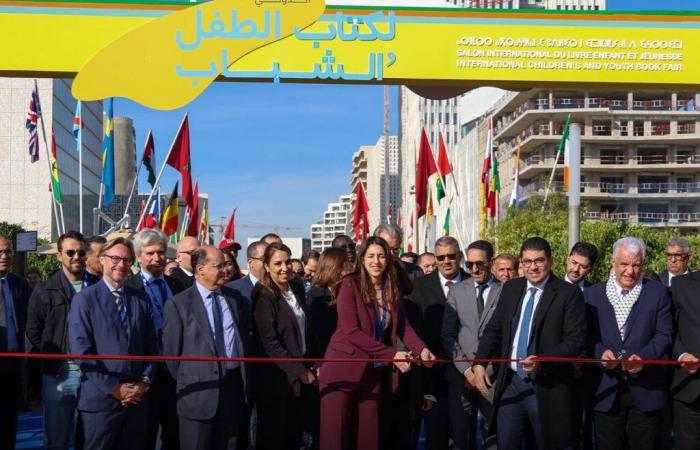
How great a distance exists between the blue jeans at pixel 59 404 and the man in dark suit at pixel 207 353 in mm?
807

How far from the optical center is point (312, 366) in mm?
7875

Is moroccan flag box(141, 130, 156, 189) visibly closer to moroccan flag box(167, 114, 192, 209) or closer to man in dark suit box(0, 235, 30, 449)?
moroccan flag box(167, 114, 192, 209)

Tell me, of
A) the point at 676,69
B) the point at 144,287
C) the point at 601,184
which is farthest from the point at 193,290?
the point at 601,184

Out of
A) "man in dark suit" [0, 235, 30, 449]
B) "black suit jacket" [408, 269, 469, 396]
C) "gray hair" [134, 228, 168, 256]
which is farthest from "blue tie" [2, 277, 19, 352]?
"black suit jacket" [408, 269, 469, 396]

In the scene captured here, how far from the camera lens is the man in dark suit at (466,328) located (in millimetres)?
8062

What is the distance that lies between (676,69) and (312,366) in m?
4.52

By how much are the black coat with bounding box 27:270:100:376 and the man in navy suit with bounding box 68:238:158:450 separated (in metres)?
0.91

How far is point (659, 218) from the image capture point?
8275cm

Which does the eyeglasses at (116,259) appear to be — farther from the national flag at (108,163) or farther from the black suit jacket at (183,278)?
the national flag at (108,163)

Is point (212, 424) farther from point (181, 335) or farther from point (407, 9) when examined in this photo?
point (407, 9)

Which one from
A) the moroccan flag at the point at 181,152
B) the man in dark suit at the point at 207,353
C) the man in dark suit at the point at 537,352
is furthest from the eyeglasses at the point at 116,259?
the moroccan flag at the point at 181,152

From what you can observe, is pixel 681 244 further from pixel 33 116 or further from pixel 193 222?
pixel 33 116

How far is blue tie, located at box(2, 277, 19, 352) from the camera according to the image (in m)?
7.68

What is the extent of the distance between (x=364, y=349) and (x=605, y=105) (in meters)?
80.3
